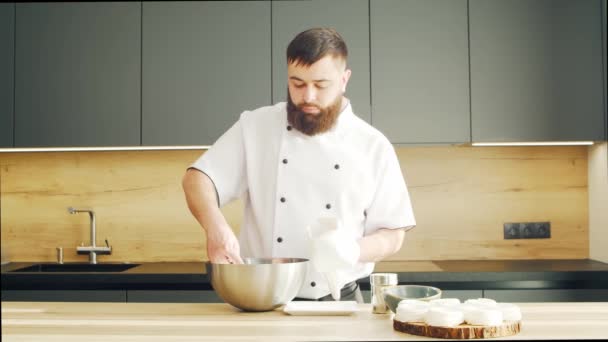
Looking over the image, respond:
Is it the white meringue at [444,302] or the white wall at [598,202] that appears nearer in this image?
the white meringue at [444,302]

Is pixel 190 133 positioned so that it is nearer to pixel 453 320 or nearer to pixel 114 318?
pixel 114 318

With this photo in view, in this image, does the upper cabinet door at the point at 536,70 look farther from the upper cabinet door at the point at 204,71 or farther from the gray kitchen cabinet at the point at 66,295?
the gray kitchen cabinet at the point at 66,295

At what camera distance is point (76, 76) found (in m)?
3.17

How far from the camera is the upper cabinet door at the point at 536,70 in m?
3.09

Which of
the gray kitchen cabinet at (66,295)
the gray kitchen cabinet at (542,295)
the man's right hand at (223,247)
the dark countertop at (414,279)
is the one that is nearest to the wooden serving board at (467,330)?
the man's right hand at (223,247)

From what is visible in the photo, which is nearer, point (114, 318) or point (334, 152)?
point (114, 318)

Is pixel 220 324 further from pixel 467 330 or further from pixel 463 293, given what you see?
pixel 463 293

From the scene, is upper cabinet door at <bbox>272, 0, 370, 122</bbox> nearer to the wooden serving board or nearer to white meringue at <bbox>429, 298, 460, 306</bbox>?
white meringue at <bbox>429, 298, 460, 306</bbox>

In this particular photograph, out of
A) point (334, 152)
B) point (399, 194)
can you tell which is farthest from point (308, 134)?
point (399, 194)

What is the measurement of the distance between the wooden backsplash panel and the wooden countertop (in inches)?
67.9

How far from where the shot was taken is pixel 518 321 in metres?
1.32

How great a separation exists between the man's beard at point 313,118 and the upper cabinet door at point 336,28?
1.03 meters

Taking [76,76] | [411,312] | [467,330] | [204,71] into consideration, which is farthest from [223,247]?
[76,76]

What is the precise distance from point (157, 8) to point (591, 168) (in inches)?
90.9
